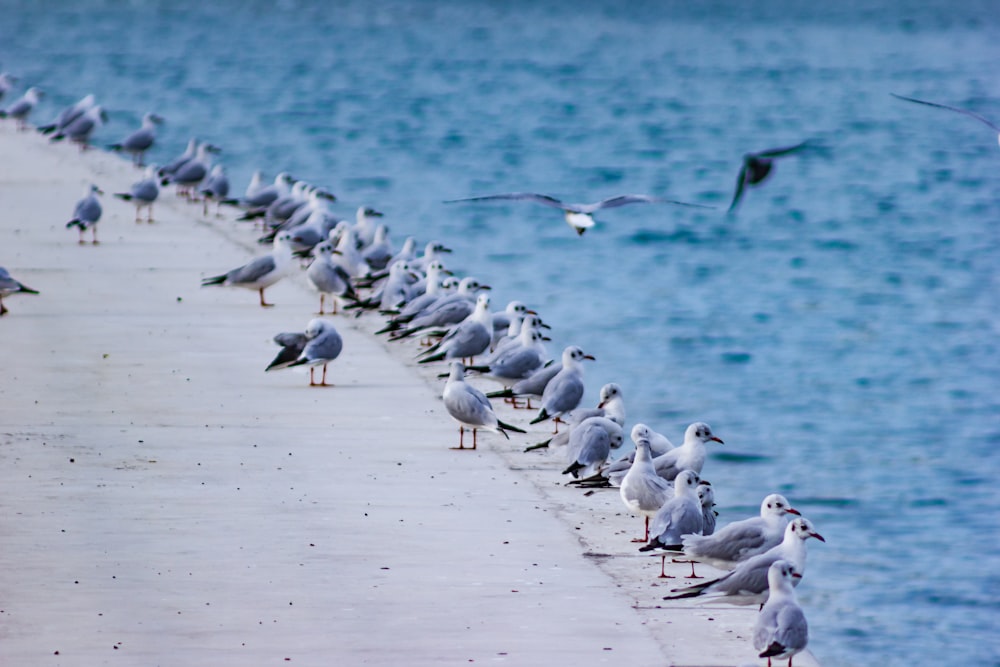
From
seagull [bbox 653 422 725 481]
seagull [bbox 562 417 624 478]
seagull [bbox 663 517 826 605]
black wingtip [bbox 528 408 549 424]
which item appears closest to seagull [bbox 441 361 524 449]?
black wingtip [bbox 528 408 549 424]

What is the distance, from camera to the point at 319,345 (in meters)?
16.5

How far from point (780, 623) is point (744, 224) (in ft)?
120

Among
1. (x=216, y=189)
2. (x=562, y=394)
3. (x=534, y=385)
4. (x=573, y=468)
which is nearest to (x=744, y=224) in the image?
(x=216, y=189)

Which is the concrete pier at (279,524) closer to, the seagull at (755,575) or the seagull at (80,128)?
the seagull at (755,575)

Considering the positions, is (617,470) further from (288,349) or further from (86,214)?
(86,214)

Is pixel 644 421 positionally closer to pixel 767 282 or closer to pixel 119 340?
pixel 119 340

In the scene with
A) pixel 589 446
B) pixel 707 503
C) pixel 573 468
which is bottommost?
pixel 573 468

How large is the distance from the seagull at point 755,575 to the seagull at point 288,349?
7.04 meters

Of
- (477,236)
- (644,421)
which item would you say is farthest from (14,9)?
(644,421)

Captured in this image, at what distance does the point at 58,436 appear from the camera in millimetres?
14266

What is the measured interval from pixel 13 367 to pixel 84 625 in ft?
24.0

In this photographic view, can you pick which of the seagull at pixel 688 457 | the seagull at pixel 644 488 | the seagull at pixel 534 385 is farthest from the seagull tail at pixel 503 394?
the seagull at pixel 644 488

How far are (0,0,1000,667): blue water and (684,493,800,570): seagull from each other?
2.20 metres

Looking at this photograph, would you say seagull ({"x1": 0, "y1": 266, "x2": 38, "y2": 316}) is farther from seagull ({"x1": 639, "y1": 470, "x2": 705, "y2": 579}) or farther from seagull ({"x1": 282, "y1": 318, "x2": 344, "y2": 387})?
seagull ({"x1": 639, "y1": 470, "x2": 705, "y2": 579})
